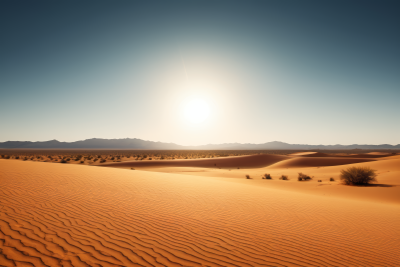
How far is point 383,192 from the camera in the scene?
12320mm

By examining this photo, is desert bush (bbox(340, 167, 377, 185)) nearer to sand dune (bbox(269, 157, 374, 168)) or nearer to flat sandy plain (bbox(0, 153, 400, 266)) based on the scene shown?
flat sandy plain (bbox(0, 153, 400, 266))

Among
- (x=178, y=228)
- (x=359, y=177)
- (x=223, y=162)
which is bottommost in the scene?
(x=223, y=162)

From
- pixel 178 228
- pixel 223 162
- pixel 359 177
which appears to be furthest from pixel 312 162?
pixel 178 228

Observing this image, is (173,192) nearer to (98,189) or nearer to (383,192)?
(98,189)

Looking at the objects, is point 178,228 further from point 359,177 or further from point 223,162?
point 223,162

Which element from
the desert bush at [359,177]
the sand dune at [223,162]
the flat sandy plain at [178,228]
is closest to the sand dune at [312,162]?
the sand dune at [223,162]

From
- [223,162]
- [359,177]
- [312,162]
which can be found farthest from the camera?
[223,162]

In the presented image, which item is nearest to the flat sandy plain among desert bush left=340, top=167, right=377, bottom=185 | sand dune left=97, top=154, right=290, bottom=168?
desert bush left=340, top=167, right=377, bottom=185

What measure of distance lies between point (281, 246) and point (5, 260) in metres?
5.36

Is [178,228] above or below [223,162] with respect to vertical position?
above

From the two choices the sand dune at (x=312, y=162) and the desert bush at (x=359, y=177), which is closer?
the desert bush at (x=359, y=177)

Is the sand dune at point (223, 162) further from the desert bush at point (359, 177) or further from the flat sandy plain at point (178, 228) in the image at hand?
the flat sandy plain at point (178, 228)

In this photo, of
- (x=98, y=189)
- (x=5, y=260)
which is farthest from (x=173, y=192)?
(x=5, y=260)

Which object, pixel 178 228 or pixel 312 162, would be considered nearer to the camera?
pixel 178 228
